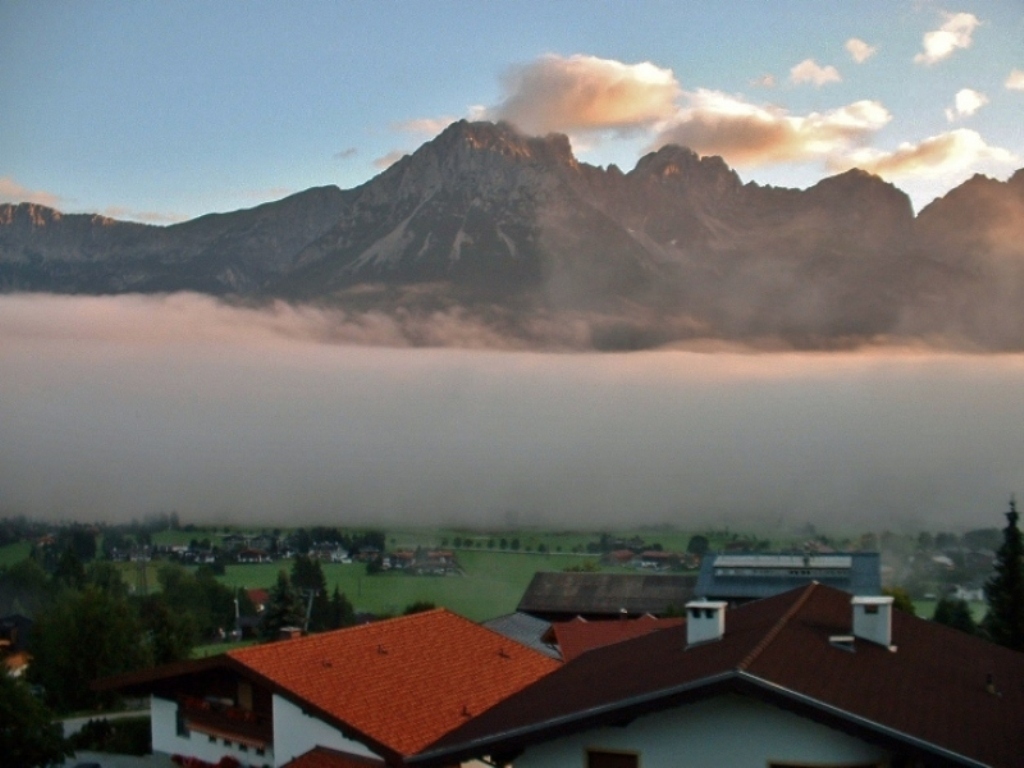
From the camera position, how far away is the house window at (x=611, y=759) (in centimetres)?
1148

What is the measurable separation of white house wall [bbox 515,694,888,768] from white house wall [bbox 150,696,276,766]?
47.7 ft

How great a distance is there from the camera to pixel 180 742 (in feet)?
87.8

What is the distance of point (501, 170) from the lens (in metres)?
193

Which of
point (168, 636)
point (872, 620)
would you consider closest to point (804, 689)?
point (872, 620)

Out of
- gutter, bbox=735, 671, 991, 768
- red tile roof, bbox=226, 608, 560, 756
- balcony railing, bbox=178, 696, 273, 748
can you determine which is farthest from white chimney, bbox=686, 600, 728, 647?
balcony railing, bbox=178, 696, 273, 748

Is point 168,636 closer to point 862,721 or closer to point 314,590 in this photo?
point 314,590

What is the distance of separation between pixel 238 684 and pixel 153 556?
115679 mm

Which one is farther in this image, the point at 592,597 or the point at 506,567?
the point at 506,567

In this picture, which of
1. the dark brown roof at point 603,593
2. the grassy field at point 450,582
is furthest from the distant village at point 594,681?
the grassy field at point 450,582

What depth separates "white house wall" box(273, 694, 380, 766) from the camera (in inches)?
863

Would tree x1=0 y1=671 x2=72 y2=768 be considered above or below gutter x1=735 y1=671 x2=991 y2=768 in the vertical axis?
below

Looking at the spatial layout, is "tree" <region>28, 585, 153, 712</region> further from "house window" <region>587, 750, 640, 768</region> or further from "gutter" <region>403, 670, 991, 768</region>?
"house window" <region>587, 750, 640, 768</region>

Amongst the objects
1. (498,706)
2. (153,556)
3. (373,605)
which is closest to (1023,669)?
(498,706)

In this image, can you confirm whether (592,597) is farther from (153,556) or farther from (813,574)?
(153,556)
